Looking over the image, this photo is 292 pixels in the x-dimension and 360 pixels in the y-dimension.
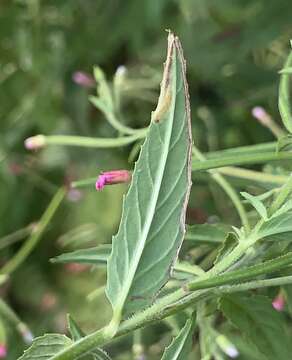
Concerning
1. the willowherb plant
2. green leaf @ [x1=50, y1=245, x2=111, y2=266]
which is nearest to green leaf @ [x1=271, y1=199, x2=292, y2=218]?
the willowherb plant

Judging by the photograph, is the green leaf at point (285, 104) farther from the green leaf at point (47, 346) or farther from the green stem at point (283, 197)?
the green leaf at point (47, 346)

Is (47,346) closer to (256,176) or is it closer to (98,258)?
(98,258)

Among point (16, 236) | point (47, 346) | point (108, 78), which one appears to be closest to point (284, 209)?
point (47, 346)

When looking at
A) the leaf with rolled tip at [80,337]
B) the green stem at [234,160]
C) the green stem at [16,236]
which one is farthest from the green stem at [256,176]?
the green stem at [16,236]

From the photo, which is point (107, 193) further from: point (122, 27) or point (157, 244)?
point (157, 244)

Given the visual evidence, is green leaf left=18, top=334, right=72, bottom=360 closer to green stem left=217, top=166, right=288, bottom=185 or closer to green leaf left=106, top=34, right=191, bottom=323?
green leaf left=106, top=34, right=191, bottom=323
